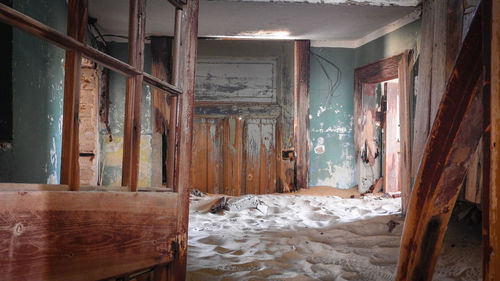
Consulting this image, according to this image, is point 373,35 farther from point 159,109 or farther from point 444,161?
point 444,161

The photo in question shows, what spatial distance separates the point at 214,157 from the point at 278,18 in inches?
103

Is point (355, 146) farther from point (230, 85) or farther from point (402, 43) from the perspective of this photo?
point (230, 85)

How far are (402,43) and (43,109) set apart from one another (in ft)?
14.9

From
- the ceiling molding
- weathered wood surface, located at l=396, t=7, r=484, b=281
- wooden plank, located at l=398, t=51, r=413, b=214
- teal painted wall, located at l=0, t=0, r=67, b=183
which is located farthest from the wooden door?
weathered wood surface, located at l=396, t=7, r=484, b=281

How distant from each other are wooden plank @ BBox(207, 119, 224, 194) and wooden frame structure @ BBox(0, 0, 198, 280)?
4418 mm

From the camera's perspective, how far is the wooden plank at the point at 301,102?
6195 mm

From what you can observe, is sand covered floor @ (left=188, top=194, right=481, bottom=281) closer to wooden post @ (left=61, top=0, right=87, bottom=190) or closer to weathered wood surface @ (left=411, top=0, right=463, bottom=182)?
weathered wood surface @ (left=411, top=0, right=463, bottom=182)

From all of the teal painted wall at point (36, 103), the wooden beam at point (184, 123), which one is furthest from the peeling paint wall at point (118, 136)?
the wooden beam at point (184, 123)

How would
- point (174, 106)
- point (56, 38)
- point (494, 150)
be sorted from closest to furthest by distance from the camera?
point (494, 150), point (56, 38), point (174, 106)

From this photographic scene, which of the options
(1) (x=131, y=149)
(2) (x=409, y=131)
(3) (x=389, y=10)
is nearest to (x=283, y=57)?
(3) (x=389, y=10)

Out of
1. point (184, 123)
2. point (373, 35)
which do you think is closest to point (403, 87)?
point (373, 35)

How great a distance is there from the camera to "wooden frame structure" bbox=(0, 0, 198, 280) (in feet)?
3.30

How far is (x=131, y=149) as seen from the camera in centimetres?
137

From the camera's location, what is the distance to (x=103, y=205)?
4.13 feet
